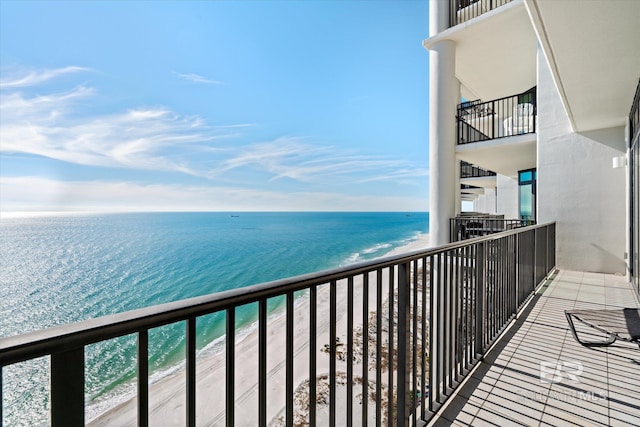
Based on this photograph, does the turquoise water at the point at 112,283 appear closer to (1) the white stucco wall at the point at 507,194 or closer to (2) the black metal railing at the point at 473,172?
(2) the black metal railing at the point at 473,172

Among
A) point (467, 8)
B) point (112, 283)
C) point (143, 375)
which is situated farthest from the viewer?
point (112, 283)

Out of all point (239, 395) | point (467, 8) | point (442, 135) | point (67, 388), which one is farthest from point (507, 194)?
point (67, 388)

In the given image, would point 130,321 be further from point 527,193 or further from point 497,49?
point 527,193

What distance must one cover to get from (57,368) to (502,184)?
16.0 m

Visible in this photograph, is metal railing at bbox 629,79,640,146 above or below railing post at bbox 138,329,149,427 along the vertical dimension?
above

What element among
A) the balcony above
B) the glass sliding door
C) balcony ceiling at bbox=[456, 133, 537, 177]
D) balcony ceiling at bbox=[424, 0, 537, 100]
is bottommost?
the glass sliding door

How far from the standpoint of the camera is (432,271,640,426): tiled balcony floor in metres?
1.75

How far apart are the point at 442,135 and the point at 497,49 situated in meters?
2.51

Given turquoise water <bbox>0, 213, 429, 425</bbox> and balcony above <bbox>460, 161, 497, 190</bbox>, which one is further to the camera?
balcony above <bbox>460, 161, 497, 190</bbox>

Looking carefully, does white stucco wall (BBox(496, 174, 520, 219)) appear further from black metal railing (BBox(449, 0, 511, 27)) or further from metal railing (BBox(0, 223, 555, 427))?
metal railing (BBox(0, 223, 555, 427))

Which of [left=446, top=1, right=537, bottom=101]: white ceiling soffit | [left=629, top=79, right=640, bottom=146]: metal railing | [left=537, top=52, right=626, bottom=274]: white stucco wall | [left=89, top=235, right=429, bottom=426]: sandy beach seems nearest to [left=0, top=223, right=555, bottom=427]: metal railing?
[left=629, top=79, right=640, bottom=146]: metal railing

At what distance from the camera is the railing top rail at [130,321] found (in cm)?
52

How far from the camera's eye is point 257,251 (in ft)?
102

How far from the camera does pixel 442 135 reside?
7.75 metres
